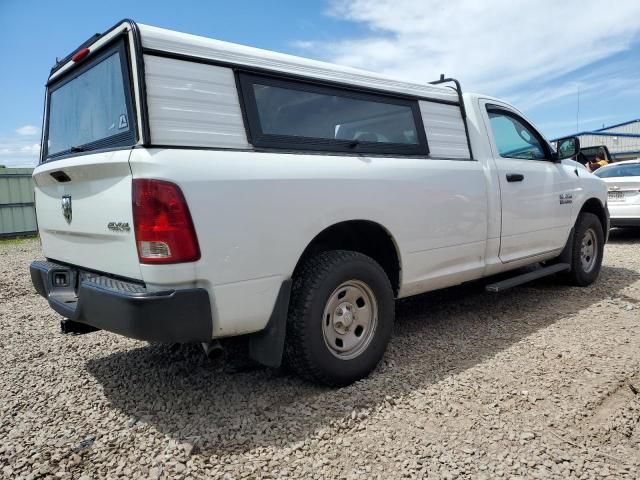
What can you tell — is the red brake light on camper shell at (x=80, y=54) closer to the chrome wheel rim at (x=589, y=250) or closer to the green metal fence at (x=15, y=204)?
the chrome wheel rim at (x=589, y=250)

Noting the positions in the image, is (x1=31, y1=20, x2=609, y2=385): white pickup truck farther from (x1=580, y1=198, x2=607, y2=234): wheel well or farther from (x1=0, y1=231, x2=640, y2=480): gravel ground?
(x1=580, y1=198, x2=607, y2=234): wheel well

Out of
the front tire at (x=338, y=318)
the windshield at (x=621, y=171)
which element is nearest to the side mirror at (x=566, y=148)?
the front tire at (x=338, y=318)

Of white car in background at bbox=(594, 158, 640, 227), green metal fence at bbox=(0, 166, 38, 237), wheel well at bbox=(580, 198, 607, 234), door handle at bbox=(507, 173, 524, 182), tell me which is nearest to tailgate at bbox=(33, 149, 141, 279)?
door handle at bbox=(507, 173, 524, 182)

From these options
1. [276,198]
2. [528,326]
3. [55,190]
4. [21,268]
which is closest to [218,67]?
[276,198]

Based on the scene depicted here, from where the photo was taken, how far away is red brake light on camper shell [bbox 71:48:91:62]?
2953mm

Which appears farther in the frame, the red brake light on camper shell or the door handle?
the door handle

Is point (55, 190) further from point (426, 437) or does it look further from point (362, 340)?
point (426, 437)

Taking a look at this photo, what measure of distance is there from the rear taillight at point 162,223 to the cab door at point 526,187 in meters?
2.86

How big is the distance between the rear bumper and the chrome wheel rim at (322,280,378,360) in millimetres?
834

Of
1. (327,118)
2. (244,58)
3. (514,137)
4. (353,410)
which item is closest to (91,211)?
(244,58)

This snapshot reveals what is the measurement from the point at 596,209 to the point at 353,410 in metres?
4.43

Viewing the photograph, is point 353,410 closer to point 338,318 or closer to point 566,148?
point 338,318

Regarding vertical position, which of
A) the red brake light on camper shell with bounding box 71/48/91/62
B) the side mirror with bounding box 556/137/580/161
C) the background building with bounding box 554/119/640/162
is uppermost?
the background building with bounding box 554/119/640/162

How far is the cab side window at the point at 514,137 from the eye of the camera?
4453 millimetres
